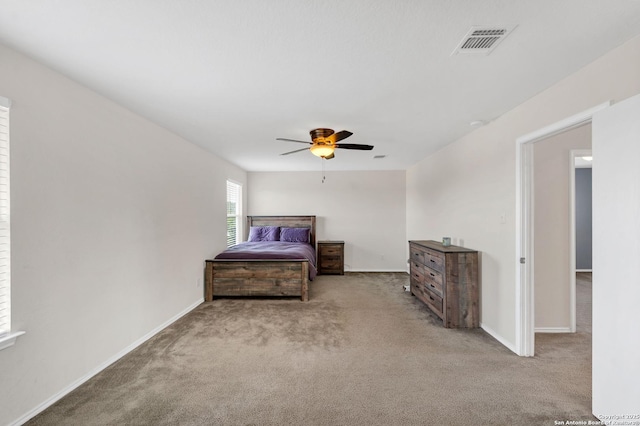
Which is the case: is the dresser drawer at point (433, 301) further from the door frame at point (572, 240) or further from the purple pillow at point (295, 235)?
the purple pillow at point (295, 235)

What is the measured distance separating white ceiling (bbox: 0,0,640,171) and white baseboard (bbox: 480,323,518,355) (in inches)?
89.0

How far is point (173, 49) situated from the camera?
1.61 m

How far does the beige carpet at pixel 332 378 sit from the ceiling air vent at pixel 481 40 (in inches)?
89.9

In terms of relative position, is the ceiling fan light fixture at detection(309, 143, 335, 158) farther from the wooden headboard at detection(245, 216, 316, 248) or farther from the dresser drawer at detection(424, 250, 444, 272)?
the wooden headboard at detection(245, 216, 316, 248)

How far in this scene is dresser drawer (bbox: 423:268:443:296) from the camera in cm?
325

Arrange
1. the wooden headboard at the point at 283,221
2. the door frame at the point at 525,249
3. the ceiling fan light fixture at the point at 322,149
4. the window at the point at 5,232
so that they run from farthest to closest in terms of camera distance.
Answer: the wooden headboard at the point at 283,221 < the ceiling fan light fixture at the point at 322,149 < the door frame at the point at 525,249 < the window at the point at 5,232

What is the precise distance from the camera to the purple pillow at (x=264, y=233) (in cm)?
580

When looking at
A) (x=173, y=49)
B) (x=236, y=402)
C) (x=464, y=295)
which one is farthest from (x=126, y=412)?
(x=464, y=295)

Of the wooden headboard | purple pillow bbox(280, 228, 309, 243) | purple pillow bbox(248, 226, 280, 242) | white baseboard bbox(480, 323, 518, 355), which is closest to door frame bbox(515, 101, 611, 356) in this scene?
white baseboard bbox(480, 323, 518, 355)

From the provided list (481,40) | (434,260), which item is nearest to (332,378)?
(434,260)

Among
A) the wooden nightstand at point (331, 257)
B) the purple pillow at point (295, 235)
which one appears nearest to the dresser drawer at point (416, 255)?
the wooden nightstand at point (331, 257)

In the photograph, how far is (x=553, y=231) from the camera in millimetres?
2934

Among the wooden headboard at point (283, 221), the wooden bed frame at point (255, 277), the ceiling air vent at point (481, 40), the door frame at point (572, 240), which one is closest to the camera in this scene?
the ceiling air vent at point (481, 40)

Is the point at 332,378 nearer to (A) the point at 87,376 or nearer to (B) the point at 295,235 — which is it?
(A) the point at 87,376
